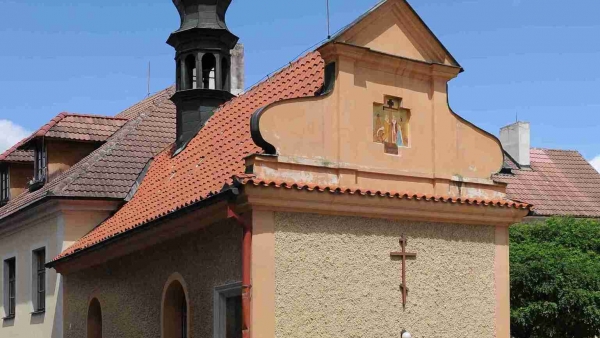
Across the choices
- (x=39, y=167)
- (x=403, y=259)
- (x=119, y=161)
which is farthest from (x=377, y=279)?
(x=39, y=167)

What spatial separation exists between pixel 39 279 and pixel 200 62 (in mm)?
6356

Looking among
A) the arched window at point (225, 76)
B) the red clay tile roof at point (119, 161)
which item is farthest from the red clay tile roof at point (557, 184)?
the arched window at point (225, 76)

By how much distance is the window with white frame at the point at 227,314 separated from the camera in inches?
635

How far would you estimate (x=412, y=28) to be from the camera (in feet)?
57.8

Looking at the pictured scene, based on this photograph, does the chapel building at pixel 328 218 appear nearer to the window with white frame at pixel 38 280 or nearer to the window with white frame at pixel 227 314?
the window with white frame at pixel 227 314

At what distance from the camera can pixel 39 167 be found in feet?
86.6

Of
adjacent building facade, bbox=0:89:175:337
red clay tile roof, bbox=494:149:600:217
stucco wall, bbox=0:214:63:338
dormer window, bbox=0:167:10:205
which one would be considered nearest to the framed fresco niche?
adjacent building facade, bbox=0:89:175:337

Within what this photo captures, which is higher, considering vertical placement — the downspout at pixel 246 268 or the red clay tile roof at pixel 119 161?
the red clay tile roof at pixel 119 161

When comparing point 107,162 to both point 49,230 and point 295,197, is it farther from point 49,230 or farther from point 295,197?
point 295,197

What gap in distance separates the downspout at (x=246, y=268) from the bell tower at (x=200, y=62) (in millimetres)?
7512

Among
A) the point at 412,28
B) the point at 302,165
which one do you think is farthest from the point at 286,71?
the point at 302,165

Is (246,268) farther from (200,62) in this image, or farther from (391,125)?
(200,62)

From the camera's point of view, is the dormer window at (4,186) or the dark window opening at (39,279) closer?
the dark window opening at (39,279)

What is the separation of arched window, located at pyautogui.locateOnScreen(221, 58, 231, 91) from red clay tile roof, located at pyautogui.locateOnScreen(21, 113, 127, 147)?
13.7 ft
